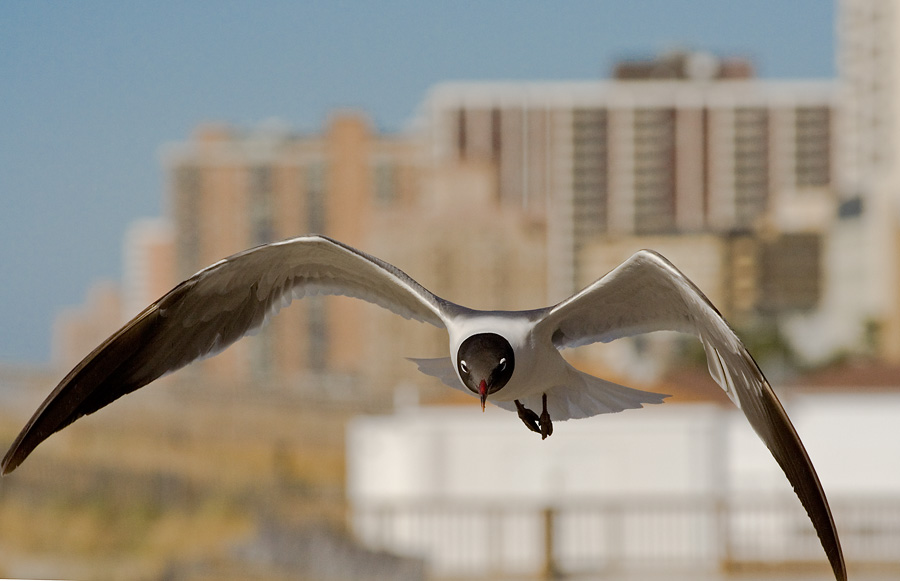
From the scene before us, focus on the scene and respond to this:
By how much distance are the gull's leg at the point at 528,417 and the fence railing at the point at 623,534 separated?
7217mm

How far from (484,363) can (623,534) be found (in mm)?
8561

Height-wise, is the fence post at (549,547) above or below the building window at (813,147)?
below

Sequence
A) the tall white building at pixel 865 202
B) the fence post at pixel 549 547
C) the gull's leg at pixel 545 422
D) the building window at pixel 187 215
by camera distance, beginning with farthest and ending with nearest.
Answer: the building window at pixel 187 215 → the tall white building at pixel 865 202 → the fence post at pixel 549 547 → the gull's leg at pixel 545 422

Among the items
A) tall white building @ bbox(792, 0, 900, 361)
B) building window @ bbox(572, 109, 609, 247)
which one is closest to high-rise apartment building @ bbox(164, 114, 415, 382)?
building window @ bbox(572, 109, 609, 247)

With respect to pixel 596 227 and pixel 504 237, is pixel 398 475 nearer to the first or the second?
pixel 504 237

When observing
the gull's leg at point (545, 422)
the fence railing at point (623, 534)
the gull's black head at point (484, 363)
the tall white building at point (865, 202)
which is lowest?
the fence railing at point (623, 534)

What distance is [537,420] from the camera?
2.59 metres

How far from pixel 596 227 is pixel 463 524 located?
34401 mm

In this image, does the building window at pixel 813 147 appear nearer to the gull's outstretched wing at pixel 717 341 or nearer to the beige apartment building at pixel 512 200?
the beige apartment building at pixel 512 200

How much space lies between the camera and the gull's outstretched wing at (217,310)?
8.30 feet

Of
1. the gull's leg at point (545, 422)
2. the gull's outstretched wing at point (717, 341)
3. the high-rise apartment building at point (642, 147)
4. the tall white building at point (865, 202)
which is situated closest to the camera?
the gull's outstretched wing at point (717, 341)

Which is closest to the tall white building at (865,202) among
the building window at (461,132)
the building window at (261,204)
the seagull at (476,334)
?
the building window at (461,132)

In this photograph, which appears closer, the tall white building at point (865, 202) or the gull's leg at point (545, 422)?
the gull's leg at point (545, 422)

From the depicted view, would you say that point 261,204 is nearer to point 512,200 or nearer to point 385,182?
point 385,182
